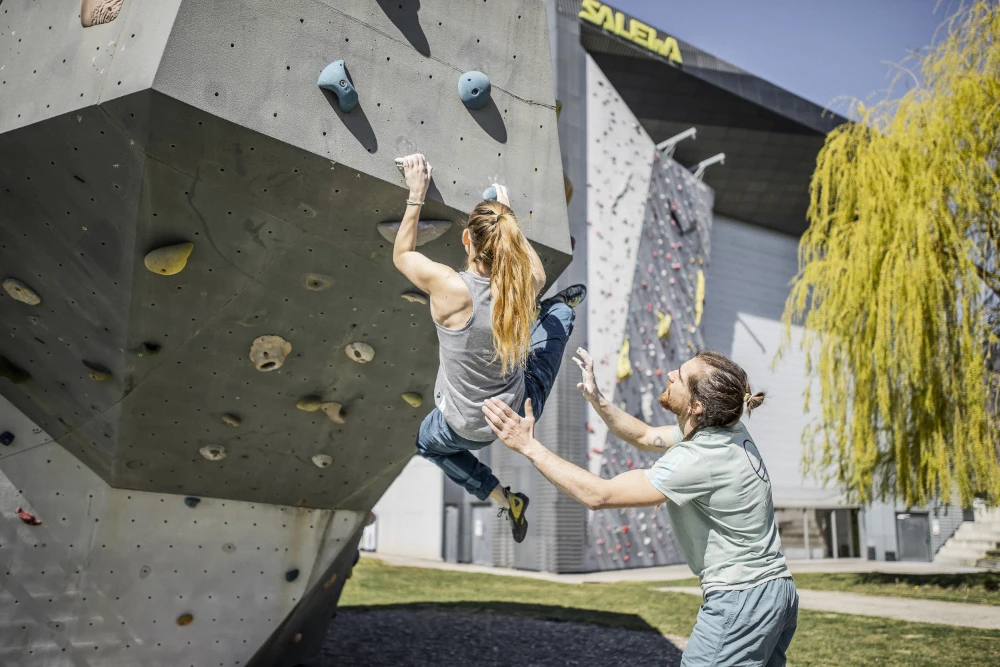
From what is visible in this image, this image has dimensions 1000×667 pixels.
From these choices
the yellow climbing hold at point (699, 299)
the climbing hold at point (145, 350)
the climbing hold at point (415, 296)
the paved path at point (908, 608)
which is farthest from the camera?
the yellow climbing hold at point (699, 299)

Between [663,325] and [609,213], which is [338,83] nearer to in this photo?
[609,213]

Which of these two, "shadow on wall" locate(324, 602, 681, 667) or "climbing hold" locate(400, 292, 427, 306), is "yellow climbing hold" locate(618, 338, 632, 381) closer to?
"shadow on wall" locate(324, 602, 681, 667)

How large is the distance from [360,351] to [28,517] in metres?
1.86

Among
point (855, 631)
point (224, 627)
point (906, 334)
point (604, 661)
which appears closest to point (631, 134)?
point (906, 334)

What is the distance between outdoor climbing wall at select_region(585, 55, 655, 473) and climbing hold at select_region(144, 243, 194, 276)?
13.8 metres

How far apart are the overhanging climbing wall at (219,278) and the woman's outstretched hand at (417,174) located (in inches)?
2.2

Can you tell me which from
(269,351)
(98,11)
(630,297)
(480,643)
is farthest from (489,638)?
(630,297)

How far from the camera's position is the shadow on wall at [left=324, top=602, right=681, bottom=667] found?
18.5 ft

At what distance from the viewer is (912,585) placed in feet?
40.1

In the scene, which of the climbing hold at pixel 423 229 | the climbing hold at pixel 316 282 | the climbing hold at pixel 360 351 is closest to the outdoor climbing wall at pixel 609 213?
the climbing hold at pixel 360 351

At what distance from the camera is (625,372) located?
16656 millimetres

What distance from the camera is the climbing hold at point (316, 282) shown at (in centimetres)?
332

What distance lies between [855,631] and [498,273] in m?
6.19

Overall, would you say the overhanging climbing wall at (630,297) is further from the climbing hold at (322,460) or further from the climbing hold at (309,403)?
the climbing hold at (309,403)
